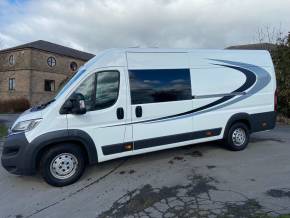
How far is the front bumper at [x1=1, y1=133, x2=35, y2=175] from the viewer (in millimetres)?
5543

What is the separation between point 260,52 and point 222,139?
8.18 ft

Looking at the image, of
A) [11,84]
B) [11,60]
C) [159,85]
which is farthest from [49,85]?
[159,85]

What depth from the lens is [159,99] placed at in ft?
21.9

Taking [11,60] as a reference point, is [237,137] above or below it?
below

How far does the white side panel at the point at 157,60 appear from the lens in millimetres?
6486

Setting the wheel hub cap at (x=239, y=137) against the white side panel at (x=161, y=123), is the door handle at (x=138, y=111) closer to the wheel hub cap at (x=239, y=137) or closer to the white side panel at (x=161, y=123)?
the white side panel at (x=161, y=123)

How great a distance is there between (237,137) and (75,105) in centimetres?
425

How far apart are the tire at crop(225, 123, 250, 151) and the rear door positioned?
133 centimetres

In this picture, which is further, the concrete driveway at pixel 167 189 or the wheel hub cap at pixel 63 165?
the wheel hub cap at pixel 63 165

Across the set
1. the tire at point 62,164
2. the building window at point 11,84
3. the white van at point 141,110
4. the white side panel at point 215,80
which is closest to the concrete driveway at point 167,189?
the tire at point 62,164

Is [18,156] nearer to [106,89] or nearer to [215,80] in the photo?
[106,89]

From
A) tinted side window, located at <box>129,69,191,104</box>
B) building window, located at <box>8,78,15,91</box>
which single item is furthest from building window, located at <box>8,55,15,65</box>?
tinted side window, located at <box>129,69,191,104</box>

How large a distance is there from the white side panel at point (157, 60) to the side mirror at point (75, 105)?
127cm

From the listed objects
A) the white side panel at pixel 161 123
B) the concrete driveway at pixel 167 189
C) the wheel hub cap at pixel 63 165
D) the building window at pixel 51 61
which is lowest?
the concrete driveway at pixel 167 189
